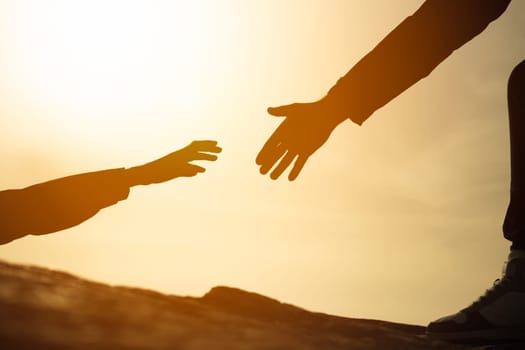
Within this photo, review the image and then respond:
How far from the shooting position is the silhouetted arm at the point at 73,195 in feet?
10.9

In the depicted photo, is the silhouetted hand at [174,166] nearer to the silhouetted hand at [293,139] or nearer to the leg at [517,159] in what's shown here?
the silhouetted hand at [293,139]

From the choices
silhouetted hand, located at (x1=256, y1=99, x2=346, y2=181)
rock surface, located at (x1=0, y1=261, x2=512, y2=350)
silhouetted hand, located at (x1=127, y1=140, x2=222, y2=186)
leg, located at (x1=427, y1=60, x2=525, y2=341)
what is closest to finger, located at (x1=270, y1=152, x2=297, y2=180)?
silhouetted hand, located at (x1=256, y1=99, x2=346, y2=181)

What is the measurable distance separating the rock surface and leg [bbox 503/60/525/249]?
0.63 meters

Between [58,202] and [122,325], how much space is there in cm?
186

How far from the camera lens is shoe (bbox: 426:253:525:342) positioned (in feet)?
9.49

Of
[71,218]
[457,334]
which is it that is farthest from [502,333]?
[71,218]

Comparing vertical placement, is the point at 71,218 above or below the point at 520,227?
above

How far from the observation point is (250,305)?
352 cm

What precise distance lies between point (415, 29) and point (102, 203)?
1938 mm

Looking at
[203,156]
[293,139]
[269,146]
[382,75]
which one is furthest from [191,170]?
[382,75]

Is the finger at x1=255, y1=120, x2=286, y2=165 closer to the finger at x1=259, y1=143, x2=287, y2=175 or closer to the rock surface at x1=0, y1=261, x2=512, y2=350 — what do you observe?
the finger at x1=259, y1=143, x2=287, y2=175

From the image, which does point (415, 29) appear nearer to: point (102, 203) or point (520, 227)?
point (520, 227)

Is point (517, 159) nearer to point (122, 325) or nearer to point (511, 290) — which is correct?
point (511, 290)

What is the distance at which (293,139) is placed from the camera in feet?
10.5
